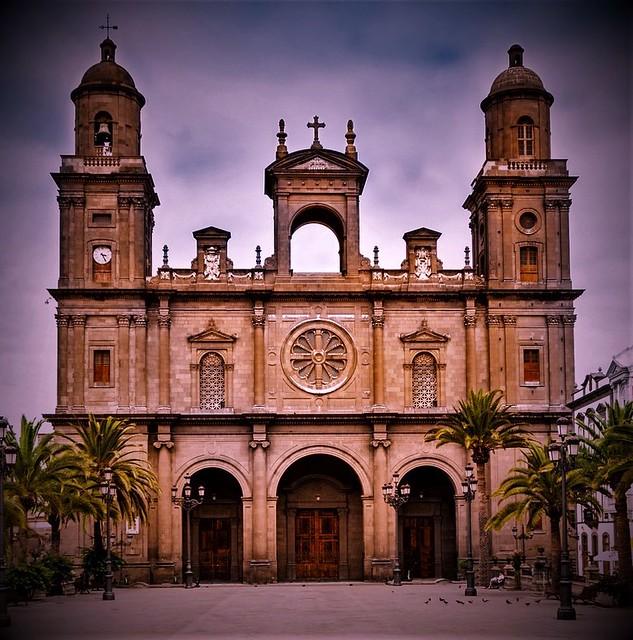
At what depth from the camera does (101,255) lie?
66.9 meters

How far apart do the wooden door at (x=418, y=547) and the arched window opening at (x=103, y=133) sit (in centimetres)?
2533

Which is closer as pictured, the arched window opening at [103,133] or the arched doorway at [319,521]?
the arched window opening at [103,133]

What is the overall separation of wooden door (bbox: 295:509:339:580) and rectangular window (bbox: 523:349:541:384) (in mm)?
12606

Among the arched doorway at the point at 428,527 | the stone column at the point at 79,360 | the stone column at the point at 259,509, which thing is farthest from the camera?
the arched doorway at the point at 428,527

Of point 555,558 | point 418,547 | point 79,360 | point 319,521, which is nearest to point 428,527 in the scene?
point 418,547

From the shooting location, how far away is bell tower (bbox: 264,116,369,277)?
2662 inches

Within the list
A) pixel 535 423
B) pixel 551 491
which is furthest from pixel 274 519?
pixel 551 491

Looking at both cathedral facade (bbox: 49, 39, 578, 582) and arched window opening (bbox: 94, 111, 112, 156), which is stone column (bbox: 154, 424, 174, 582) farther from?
arched window opening (bbox: 94, 111, 112, 156)

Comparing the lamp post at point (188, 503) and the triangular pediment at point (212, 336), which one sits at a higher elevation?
the triangular pediment at point (212, 336)

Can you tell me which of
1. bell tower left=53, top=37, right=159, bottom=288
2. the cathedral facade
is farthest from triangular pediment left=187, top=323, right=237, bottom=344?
bell tower left=53, top=37, right=159, bottom=288

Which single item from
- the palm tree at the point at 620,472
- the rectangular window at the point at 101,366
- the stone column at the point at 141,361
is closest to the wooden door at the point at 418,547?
the stone column at the point at 141,361

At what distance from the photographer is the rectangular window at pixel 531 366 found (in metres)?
66.9

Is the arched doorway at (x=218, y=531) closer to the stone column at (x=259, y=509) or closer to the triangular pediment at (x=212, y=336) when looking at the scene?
the stone column at (x=259, y=509)

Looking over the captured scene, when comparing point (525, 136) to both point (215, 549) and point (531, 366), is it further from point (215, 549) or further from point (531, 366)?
point (215, 549)
